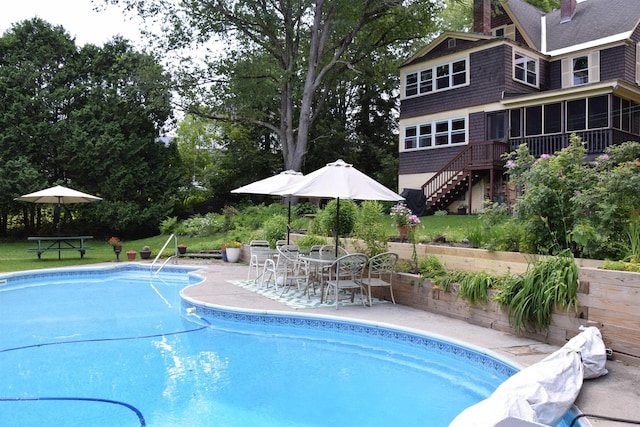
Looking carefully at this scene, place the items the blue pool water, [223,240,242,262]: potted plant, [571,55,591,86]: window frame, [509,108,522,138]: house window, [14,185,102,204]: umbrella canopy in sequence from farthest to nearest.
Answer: [571,55,591,86]: window frame
[509,108,522,138]: house window
[14,185,102,204]: umbrella canopy
[223,240,242,262]: potted plant
the blue pool water

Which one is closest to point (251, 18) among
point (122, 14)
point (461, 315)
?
point (122, 14)

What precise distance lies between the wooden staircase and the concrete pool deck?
10.9 metres

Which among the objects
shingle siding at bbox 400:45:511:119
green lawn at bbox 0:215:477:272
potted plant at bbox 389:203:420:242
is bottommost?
green lawn at bbox 0:215:477:272

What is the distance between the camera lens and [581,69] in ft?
68.6

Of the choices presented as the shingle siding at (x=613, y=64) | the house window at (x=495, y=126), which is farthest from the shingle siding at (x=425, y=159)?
the shingle siding at (x=613, y=64)

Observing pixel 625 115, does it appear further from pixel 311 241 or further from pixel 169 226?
pixel 169 226

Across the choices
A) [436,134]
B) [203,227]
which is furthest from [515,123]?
[203,227]

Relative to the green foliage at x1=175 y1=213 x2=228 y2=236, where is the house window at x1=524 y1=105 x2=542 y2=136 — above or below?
above

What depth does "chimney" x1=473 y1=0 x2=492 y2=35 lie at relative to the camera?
877 inches

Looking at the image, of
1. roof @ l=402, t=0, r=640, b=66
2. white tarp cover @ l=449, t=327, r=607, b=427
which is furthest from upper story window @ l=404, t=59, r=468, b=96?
white tarp cover @ l=449, t=327, r=607, b=427

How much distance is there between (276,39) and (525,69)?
434 inches

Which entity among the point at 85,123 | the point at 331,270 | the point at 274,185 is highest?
the point at 85,123

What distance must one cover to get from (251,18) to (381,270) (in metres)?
17.9

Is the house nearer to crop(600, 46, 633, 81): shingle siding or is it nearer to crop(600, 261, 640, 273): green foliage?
crop(600, 46, 633, 81): shingle siding
